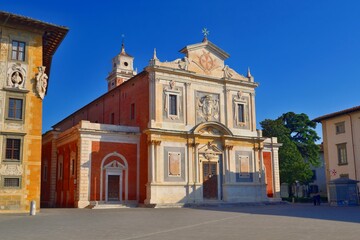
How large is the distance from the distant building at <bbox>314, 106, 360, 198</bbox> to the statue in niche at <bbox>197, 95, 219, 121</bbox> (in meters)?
14.0

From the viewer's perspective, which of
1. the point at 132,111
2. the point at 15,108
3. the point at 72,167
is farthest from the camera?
the point at 132,111

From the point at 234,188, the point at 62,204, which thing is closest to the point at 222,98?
the point at 234,188

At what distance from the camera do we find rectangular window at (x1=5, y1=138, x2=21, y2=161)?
25.0 meters

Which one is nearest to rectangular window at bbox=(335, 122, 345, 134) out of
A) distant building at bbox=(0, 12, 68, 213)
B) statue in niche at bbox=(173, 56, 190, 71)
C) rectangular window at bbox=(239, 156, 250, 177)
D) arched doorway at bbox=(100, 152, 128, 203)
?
rectangular window at bbox=(239, 156, 250, 177)

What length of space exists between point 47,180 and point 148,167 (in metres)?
→ 12.5

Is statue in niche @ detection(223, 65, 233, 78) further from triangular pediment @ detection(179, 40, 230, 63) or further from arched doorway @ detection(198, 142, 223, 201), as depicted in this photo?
arched doorway @ detection(198, 142, 223, 201)

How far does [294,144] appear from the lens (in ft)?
176

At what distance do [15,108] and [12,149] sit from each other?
2594mm

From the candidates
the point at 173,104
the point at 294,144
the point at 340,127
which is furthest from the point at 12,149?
the point at 294,144

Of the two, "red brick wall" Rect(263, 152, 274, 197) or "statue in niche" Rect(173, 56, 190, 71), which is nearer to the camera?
"statue in niche" Rect(173, 56, 190, 71)

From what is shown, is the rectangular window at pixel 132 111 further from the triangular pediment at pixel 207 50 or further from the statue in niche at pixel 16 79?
the statue in niche at pixel 16 79

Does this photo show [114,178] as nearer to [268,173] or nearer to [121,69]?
[268,173]

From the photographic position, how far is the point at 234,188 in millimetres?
37969

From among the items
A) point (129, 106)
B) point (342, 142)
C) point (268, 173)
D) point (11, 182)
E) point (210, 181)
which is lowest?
point (210, 181)
